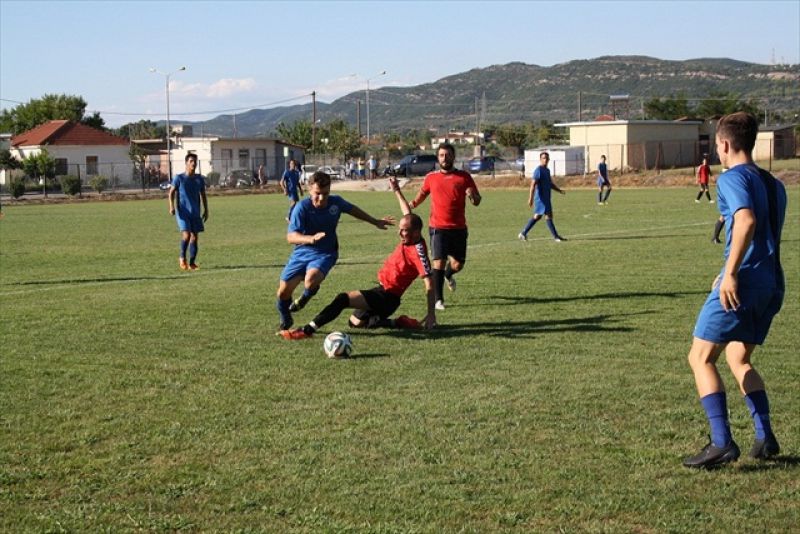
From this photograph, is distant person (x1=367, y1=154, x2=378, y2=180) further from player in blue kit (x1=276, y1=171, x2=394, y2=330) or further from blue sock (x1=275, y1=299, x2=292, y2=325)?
blue sock (x1=275, y1=299, x2=292, y2=325)

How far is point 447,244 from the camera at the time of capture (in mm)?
13242

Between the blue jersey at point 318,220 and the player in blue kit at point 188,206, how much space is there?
7.77 metres

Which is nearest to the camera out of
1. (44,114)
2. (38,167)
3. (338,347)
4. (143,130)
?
(338,347)

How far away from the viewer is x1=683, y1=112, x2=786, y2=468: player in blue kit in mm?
5742

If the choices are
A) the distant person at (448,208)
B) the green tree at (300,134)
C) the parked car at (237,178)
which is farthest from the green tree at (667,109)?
the distant person at (448,208)

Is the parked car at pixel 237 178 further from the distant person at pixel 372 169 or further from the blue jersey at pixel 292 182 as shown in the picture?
the blue jersey at pixel 292 182

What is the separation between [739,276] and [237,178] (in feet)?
244

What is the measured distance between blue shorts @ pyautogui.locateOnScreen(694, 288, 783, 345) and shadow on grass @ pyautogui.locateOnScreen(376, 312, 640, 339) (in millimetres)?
4839

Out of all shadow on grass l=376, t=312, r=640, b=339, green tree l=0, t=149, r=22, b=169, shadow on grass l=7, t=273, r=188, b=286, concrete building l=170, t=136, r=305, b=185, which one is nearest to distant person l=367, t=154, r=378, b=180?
concrete building l=170, t=136, r=305, b=185

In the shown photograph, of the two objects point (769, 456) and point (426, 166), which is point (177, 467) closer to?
point (769, 456)

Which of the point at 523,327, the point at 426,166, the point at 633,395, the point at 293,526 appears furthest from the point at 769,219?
the point at 426,166

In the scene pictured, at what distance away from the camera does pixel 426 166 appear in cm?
7838

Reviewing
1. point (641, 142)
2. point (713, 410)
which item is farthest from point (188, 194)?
point (641, 142)

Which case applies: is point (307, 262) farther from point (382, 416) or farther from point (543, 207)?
point (543, 207)
